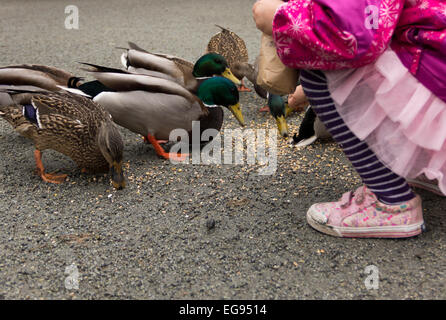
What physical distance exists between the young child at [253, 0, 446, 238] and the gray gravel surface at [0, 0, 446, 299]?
0.23 meters

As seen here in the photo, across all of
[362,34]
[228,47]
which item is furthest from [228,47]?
[362,34]

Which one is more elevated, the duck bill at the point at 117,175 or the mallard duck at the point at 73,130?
the mallard duck at the point at 73,130

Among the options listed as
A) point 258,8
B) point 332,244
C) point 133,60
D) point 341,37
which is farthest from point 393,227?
point 133,60

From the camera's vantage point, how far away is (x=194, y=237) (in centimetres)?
175

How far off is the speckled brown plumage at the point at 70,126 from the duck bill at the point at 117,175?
10cm

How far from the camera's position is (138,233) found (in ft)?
5.87

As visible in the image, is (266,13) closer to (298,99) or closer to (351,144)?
(351,144)

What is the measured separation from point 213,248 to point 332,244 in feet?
1.35

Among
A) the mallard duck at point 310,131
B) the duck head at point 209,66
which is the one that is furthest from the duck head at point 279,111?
the duck head at point 209,66

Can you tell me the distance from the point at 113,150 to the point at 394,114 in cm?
117

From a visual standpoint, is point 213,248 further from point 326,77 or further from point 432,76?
point 432,76

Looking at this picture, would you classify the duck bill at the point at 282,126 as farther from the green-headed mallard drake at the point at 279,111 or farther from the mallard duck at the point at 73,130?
the mallard duck at the point at 73,130

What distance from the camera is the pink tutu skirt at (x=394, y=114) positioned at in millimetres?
1399

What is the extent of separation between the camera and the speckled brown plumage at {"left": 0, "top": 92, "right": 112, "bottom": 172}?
82.4 inches
